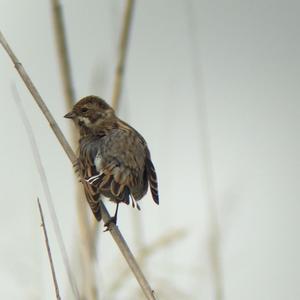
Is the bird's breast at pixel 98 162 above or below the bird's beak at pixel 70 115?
below

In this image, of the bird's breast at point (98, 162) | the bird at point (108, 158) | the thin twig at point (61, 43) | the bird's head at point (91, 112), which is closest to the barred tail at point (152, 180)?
the bird at point (108, 158)

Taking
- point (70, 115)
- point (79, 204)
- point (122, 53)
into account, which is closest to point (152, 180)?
point (79, 204)

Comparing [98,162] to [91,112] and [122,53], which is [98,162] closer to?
[91,112]

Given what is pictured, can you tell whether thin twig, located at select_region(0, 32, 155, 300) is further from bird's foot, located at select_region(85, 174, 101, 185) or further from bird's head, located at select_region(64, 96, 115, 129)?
bird's head, located at select_region(64, 96, 115, 129)

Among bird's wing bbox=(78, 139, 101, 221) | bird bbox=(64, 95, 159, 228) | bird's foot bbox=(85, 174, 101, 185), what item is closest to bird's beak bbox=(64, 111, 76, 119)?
bird bbox=(64, 95, 159, 228)

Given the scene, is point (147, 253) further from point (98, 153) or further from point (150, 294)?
point (150, 294)

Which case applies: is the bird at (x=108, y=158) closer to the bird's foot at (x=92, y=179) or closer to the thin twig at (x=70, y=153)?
the bird's foot at (x=92, y=179)
